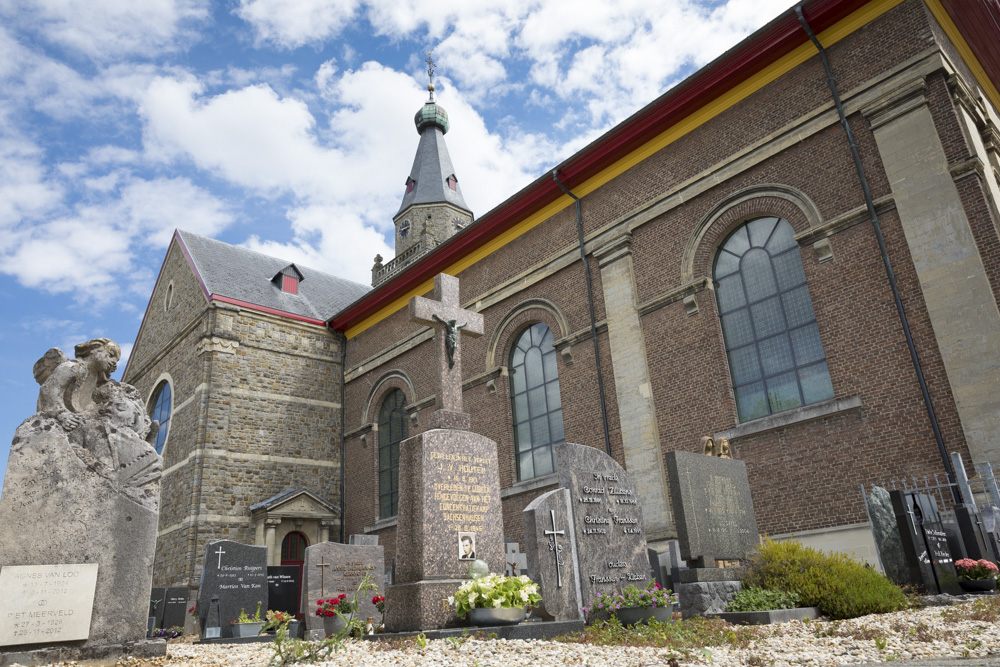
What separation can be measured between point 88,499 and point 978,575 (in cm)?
930

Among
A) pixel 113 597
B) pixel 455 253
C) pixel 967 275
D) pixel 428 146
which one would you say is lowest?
pixel 113 597

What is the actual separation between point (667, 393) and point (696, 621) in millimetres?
6467

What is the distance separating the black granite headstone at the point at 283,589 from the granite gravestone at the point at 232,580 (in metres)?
0.97

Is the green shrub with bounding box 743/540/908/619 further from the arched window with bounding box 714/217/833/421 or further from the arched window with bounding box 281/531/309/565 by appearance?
the arched window with bounding box 281/531/309/565

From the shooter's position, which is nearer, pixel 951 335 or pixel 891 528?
pixel 891 528

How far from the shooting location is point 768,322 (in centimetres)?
1198

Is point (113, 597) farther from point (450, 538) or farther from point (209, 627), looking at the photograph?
point (209, 627)

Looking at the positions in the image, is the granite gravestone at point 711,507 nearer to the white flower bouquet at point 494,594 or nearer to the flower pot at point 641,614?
the flower pot at point 641,614

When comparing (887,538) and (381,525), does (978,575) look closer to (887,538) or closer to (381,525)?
(887,538)

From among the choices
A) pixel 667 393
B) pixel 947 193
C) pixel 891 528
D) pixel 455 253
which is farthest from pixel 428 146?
pixel 891 528

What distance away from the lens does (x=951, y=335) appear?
9531 millimetres

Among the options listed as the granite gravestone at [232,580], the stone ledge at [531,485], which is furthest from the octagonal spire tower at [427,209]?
the granite gravestone at [232,580]

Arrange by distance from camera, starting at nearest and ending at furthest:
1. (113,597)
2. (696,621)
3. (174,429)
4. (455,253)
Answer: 1. (113,597)
2. (696,621)
3. (455,253)
4. (174,429)

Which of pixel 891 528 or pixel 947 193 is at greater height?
pixel 947 193
